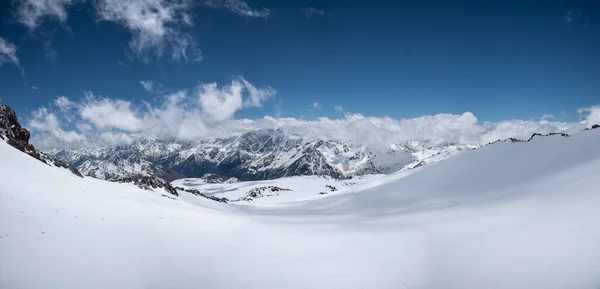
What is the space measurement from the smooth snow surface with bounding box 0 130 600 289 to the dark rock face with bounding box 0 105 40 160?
56.7 ft

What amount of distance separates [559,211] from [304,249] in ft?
57.6

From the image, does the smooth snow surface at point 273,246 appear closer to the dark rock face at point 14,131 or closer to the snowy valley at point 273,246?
the snowy valley at point 273,246

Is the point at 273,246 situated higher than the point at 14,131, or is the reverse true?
the point at 14,131

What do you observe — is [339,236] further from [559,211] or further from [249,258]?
[559,211]

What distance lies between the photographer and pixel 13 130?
123ft

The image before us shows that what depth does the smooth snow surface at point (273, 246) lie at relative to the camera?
11.8 metres

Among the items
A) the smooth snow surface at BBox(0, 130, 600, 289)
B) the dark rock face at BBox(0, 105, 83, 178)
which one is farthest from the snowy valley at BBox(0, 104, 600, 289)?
the dark rock face at BBox(0, 105, 83, 178)

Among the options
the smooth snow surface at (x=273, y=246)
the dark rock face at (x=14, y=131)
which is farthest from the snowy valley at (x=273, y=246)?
the dark rock face at (x=14, y=131)

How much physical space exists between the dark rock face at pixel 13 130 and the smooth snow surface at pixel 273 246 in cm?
1728

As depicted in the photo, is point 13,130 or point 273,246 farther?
point 13,130

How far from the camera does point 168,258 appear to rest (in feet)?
47.3

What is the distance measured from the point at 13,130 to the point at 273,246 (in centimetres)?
3861

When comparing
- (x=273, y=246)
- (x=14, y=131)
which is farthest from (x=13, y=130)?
(x=273, y=246)

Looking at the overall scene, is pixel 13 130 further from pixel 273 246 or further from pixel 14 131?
pixel 273 246
